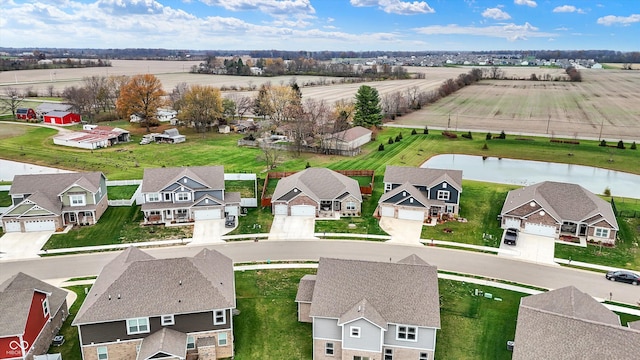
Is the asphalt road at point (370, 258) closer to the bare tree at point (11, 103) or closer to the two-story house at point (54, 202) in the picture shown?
the two-story house at point (54, 202)

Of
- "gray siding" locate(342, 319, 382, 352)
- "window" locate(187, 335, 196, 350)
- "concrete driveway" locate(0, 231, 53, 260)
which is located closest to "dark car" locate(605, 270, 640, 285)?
"gray siding" locate(342, 319, 382, 352)

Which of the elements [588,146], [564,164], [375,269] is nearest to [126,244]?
[375,269]

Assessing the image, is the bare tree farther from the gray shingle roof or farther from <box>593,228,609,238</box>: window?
<box>593,228,609,238</box>: window

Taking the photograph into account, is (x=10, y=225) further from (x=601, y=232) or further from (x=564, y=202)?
(x=601, y=232)

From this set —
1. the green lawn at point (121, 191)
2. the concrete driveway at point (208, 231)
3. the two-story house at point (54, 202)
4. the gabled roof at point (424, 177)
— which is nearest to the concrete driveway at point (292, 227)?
the concrete driveway at point (208, 231)

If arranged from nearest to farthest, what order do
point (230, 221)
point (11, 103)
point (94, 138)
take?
point (230, 221) → point (94, 138) → point (11, 103)

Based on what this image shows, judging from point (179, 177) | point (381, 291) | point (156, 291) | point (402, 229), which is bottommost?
point (402, 229)

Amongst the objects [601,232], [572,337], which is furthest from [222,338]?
[601,232]
